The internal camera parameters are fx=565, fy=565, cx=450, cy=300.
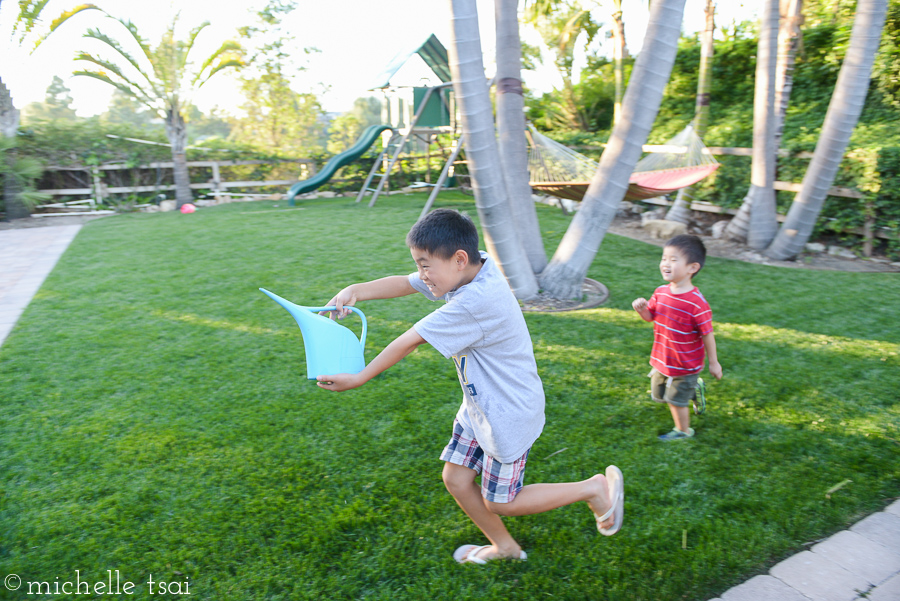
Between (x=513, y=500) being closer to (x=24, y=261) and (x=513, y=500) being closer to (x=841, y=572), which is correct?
(x=841, y=572)

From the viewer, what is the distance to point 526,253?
5.20 m

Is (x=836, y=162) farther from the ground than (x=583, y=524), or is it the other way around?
(x=836, y=162)

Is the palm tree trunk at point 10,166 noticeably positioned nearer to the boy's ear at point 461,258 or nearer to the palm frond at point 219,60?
the palm frond at point 219,60

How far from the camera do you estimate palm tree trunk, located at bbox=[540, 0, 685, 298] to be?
14.1 ft

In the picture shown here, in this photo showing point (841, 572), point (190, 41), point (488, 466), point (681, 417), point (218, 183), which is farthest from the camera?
point (218, 183)

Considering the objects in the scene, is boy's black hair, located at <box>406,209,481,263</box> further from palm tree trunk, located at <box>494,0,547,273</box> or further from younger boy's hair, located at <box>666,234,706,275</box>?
palm tree trunk, located at <box>494,0,547,273</box>

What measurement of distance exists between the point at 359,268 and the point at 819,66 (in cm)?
827

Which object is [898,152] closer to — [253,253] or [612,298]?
[612,298]

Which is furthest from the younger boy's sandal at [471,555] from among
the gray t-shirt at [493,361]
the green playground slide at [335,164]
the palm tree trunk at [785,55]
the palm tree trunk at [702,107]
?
the green playground slide at [335,164]

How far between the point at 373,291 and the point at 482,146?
2.66m

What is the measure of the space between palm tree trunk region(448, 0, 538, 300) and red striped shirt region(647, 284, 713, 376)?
2013 millimetres

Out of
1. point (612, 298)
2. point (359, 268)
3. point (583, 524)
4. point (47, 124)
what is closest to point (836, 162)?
point (612, 298)

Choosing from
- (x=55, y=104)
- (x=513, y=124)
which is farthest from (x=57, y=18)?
(x=55, y=104)

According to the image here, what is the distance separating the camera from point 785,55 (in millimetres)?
7168
